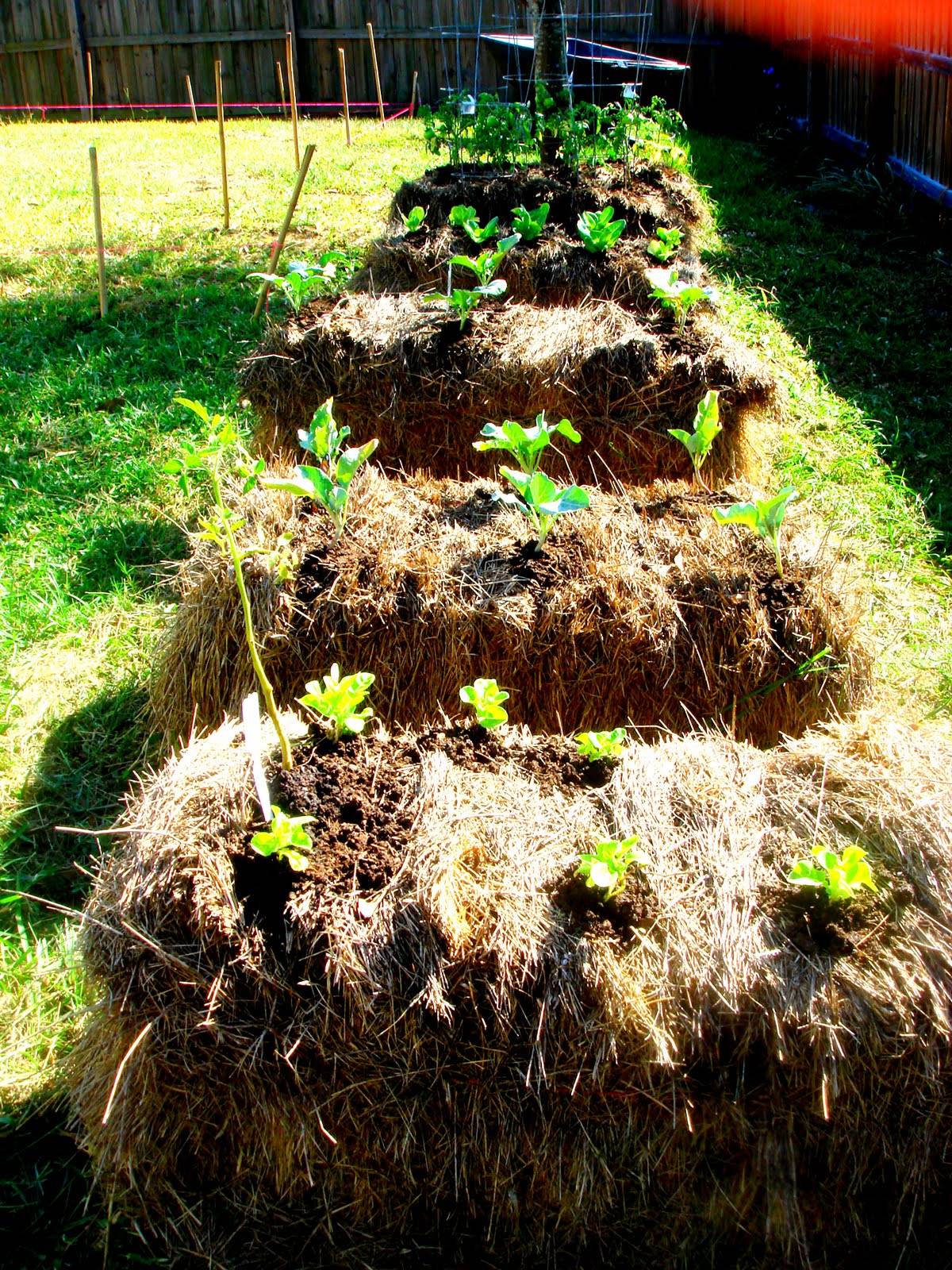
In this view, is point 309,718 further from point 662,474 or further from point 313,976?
point 662,474

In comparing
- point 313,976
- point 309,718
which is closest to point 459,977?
point 313,976

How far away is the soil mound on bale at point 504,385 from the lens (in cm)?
407

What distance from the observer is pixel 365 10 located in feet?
43.2

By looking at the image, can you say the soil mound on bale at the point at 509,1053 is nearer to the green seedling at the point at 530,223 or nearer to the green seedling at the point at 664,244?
the green seedling at the point at 664,244

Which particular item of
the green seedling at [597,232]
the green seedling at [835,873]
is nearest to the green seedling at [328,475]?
the green seedling at [835,873]

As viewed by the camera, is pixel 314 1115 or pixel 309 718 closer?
pixel 314 1115

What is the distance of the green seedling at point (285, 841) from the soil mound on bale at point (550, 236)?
3715 mm

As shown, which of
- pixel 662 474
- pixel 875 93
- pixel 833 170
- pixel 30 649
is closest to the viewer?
pixel 30 649

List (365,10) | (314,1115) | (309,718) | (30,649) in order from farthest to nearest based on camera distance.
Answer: (365,10)
(30,649)
(309,718)
(314,1115)

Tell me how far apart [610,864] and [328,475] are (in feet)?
6.02

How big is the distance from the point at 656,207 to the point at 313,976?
18.4 feet

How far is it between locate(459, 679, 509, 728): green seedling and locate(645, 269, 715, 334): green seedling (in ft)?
8.52

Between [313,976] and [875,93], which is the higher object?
[875,93]

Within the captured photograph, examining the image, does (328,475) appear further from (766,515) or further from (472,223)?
(472,223)
